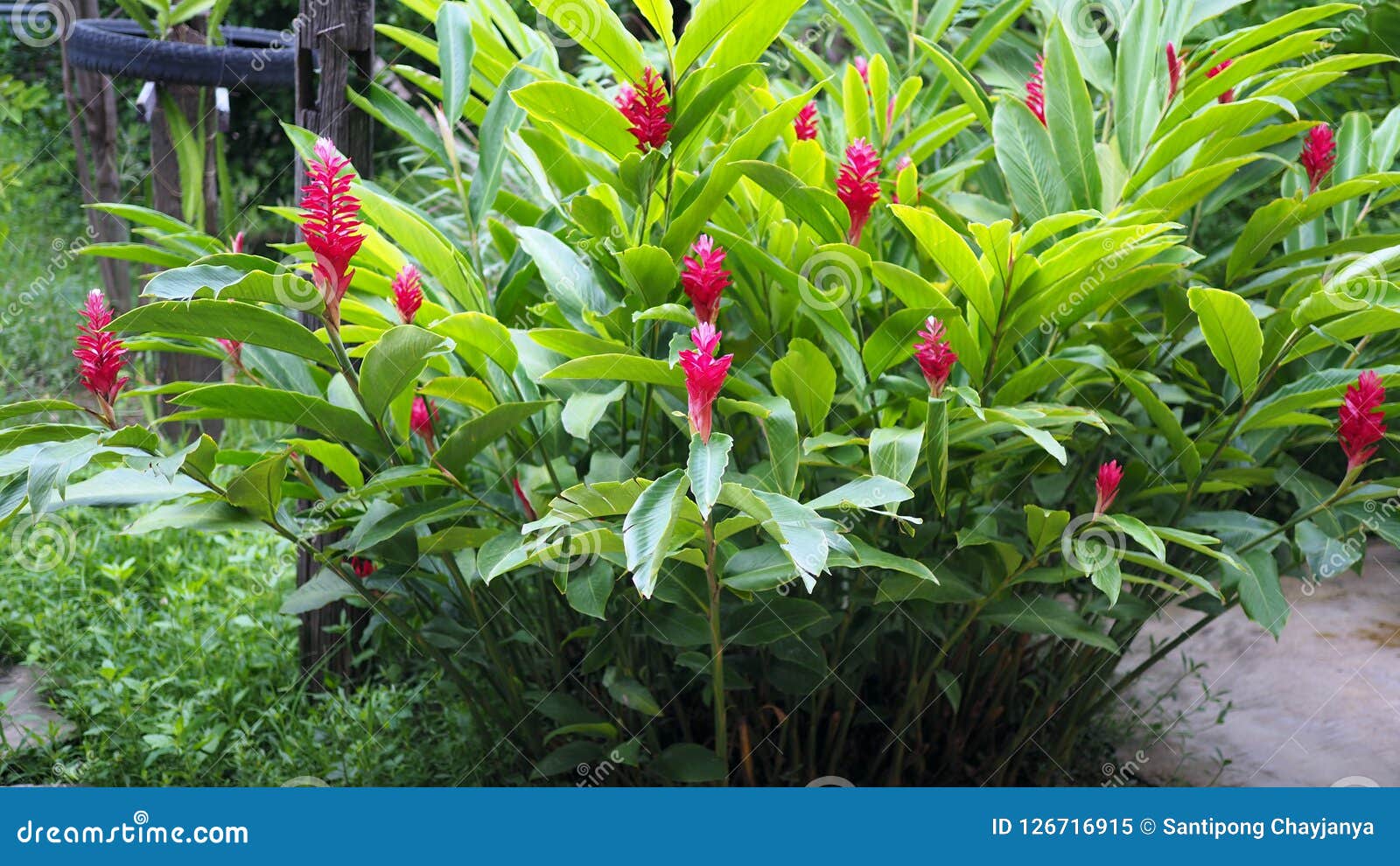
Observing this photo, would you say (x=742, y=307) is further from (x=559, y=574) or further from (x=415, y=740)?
(x=415, y=740)

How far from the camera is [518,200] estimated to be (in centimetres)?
217

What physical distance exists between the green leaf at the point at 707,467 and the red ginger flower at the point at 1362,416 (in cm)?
94

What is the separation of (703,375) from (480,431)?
405mm

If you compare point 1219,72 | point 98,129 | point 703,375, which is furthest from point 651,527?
point 98,129

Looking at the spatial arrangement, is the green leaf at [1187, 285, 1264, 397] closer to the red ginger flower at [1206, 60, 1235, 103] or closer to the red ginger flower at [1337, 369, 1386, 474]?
the red ginger flower at [1337, 369, 1386, 474]

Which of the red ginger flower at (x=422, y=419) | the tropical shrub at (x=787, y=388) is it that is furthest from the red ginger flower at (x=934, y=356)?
the red ginger flower at (x=422, y=419)

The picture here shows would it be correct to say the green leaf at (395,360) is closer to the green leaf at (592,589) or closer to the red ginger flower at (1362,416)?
the green leaf at (592,589)

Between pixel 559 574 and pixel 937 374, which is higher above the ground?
pixel 937 374

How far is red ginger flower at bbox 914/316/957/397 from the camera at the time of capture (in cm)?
160

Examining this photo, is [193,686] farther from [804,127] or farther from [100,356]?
[804,127]

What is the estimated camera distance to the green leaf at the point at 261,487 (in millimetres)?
1604

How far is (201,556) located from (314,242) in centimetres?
182

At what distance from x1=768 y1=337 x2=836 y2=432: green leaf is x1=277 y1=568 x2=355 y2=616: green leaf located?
0.84 metres

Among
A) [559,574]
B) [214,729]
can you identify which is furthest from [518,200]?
[214,729]
